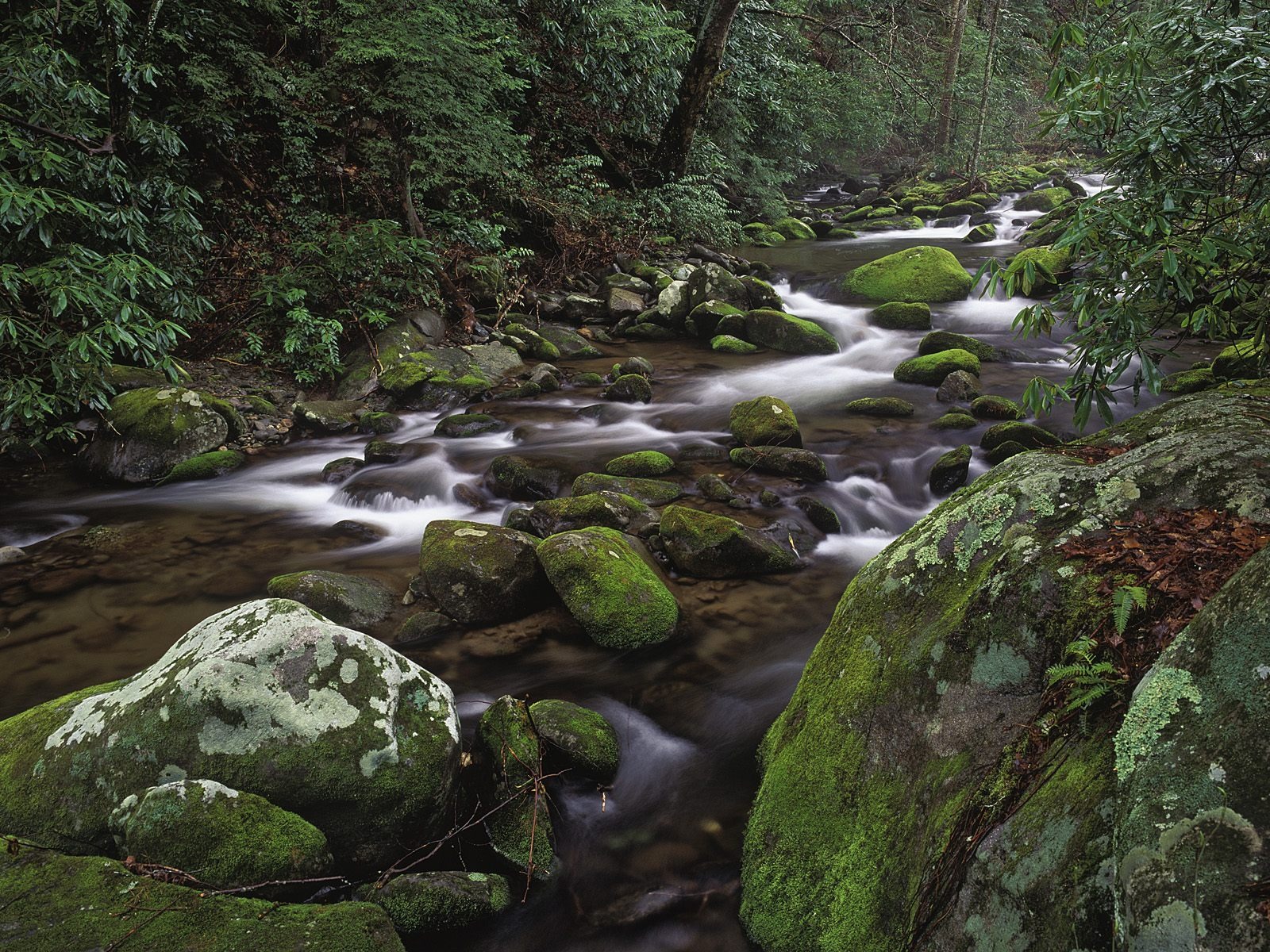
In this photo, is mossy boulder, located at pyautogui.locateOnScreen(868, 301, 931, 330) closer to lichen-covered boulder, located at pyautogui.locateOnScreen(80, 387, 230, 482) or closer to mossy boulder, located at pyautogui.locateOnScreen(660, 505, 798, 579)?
mossy boulder, located at pyautogui.locateOnScreen(660, 505, 798, 579)

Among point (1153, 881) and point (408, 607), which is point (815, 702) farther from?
point (408, 607)

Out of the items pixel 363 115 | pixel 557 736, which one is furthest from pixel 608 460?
pixel 363 115

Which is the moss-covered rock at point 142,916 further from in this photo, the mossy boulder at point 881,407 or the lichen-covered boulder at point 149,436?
the mossy boulder at point 881,407

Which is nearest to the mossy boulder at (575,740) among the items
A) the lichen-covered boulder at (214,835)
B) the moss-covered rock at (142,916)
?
the lichen-covered boulder at (214,835)

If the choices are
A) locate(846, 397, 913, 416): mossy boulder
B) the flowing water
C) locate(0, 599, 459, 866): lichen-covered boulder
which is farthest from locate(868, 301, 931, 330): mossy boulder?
locate(0, 599, 459, 866): lichen-covered boulder

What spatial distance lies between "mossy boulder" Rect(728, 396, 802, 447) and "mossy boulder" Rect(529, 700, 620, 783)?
14.4ft

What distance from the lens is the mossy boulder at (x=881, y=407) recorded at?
8406 millimetres

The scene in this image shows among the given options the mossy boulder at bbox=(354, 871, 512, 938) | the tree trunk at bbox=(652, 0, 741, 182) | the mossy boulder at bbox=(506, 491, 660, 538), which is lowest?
the mossy boulder at bbox=(354, 871, 512, 938)

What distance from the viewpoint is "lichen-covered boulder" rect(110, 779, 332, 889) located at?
2.37 meters

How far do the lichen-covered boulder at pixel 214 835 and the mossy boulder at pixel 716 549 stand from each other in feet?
10.9

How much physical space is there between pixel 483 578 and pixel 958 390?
657 cm

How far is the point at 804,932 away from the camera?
94.2 inches

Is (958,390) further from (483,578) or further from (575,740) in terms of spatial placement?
(575,740)

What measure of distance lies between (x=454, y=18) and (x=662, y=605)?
8381mm
